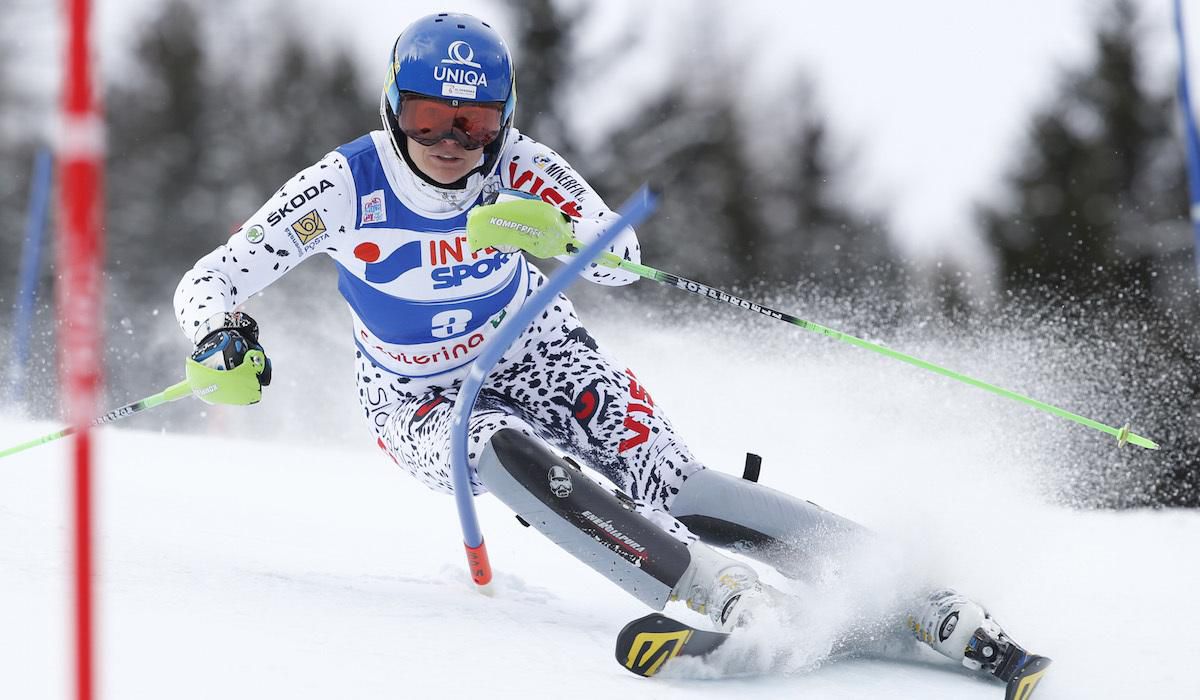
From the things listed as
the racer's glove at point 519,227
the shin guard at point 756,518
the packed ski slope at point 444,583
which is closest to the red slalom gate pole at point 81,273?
the packed ski slope at point 444,583

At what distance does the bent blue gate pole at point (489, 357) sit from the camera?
2334 mm

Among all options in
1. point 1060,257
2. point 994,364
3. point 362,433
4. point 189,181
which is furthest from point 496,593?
point 189,181

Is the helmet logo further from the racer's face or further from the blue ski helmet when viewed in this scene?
the racer's face

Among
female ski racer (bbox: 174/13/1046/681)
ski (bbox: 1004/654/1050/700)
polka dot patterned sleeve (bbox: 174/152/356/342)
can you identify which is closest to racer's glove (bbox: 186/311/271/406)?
female ski racer (bbox: 174/13/1046/681)

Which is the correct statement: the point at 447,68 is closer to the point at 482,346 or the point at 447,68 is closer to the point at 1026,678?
the point at 482,346

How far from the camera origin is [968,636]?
9.64ft

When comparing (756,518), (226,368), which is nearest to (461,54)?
(226,368)

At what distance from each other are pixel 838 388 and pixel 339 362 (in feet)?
17.6

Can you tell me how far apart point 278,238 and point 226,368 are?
50 centimetres

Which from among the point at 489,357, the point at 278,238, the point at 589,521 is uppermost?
the point at 278,238

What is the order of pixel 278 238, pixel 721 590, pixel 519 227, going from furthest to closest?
1. pixel 278 238
2. pixel 519 227
3. pixel 721 590

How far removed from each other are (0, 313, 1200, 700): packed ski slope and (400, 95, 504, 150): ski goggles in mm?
1335

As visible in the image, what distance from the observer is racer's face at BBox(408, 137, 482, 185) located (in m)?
3.16

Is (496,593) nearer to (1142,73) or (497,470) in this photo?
(497,470)
